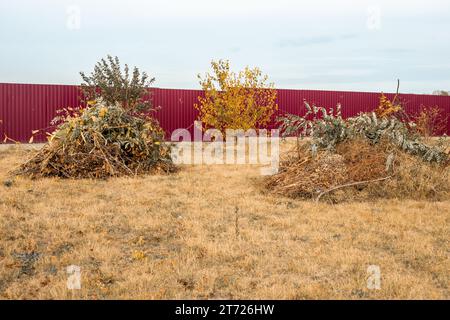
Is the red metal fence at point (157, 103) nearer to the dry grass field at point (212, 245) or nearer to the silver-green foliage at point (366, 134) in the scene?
the silver-green foliage at point (366, 134)

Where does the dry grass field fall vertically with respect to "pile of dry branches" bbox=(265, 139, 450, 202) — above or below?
below

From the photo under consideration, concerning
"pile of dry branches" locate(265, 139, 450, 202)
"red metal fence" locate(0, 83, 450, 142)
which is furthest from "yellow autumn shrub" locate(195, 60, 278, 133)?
"pile of dry branches" locate(265, 139, 450, 202)

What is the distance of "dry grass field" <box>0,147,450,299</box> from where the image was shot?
14.3ft

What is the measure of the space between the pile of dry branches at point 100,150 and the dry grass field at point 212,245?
1.39m

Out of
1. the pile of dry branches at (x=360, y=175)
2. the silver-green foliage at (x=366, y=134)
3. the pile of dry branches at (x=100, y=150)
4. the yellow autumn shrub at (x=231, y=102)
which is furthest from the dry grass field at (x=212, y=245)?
the yellow autumn shrub at (x=231, y=102)

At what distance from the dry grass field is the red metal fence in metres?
10.1

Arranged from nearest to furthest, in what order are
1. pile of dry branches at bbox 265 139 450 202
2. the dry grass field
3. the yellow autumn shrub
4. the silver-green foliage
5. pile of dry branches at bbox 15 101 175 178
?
the dry grass field
pile of dry branches at bbox 265 139 450 202
the silver-green foliage
pile of dry branches at bbox 15 101 175 178
the yellow autumn shrub

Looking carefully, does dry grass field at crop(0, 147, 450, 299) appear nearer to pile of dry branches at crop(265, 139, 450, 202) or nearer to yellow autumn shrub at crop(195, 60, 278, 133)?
pile of dry branches at crop(265, 139, 450, 202)

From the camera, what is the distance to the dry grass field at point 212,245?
171 inches

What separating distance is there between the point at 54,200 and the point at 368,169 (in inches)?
232

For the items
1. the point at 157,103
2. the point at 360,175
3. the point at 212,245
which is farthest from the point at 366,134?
the point at 157,103
